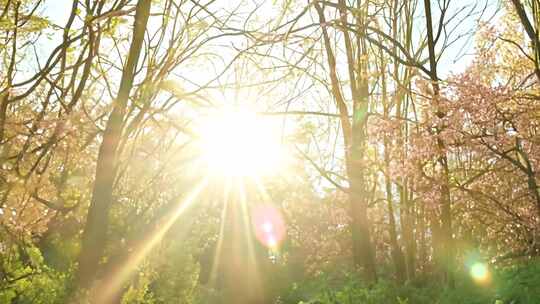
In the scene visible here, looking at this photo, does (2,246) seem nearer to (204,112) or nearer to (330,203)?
(204,112)

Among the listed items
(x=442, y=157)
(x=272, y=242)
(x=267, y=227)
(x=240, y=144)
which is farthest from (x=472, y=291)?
(x=272, y=242)

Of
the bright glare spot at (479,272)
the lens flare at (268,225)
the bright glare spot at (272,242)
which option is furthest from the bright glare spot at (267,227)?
the bright glare spot at (479,272)

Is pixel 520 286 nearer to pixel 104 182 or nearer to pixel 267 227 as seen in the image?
pixel 104 182

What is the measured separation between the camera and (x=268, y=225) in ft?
55.0

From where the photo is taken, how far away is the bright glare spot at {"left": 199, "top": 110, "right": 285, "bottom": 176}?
9.10m

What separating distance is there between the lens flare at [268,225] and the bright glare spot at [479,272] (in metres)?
7.86

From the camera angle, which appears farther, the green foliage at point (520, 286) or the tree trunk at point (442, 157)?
the tree trunk at point (442, 157)

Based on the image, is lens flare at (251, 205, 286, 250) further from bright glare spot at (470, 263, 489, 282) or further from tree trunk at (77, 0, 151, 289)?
tree trunk at (77, 0, 151, 289)

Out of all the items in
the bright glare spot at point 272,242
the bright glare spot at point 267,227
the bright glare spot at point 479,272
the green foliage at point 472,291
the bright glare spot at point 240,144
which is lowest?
the green foliage at point 472,291

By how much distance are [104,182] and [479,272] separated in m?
4.90

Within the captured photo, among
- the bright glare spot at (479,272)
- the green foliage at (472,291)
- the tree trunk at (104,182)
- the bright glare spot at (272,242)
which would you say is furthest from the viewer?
the bright glare spot at (272,242)

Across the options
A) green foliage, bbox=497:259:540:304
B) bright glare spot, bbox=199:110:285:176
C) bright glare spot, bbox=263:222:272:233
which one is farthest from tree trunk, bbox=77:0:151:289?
bright glare spot, bbox=263:222:272:233

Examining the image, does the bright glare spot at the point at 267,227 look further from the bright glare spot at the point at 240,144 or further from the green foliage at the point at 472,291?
the green foliage at the point at 472,291

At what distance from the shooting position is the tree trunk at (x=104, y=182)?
453 cm
